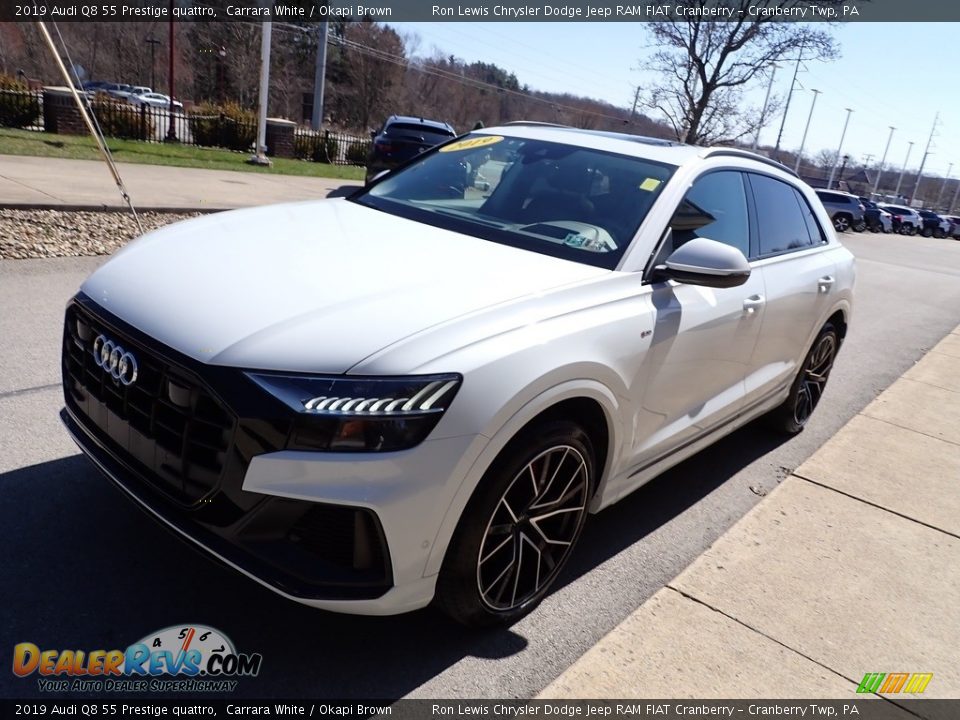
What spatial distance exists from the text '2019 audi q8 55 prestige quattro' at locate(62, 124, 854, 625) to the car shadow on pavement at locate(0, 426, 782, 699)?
11.0 inches

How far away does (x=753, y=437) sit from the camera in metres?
5.36

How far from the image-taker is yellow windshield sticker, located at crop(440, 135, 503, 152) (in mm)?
4222

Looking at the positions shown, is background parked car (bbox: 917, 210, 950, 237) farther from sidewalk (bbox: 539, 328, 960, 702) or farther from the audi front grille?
the audi front grille

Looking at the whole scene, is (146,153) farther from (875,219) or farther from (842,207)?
(875,219)

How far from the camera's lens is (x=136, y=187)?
11.4 m

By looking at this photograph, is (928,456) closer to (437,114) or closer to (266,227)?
(266,227)

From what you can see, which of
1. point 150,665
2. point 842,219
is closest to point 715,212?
point 150,665

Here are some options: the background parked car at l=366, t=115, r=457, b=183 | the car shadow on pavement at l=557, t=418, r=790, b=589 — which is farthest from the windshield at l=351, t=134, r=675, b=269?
the background parked car at l=366, t=115, r=457, b=183

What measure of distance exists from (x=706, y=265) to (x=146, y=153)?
16.6 m

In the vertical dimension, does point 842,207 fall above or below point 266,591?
above

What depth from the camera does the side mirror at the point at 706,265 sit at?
304 centimetres

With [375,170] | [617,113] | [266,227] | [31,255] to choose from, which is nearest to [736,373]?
[266,227]

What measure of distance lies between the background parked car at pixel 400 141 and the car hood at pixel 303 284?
12812mm

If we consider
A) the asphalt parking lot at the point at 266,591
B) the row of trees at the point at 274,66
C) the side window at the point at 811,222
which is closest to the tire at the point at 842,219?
the row of trees at the point at 274,66
